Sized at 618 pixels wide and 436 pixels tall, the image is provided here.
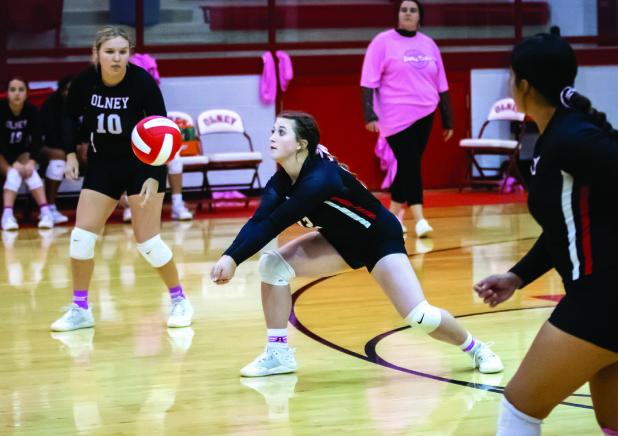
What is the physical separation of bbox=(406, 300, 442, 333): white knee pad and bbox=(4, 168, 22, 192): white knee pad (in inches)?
265

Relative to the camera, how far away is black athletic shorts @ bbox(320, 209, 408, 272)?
4.61m

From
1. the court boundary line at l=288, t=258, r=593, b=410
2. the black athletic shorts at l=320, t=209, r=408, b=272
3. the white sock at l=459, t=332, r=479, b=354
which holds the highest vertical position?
the black athletic shorts at l=320, t=209, r=408, b=272

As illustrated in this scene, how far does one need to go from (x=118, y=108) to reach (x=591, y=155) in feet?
11.5

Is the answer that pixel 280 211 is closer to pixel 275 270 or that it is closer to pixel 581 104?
pixel 275 270

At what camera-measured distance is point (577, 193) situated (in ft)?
8.86

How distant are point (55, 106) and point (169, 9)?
7.40ft

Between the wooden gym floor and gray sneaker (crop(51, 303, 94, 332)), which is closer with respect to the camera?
the wooden gym floor

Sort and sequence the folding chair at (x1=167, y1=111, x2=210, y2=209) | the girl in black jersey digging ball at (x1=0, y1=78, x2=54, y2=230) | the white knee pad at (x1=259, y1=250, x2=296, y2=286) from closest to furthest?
the white knee pad at (x1=259, y1=250, x2=296, y2=286), the girl in black jersey digging ball at (x1=0, y1=78, x2=54, y2=230), the folding chair at (x1=167, y1=111, x2=210, y2=209)

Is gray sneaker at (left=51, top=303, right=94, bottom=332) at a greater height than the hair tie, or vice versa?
the hair tie

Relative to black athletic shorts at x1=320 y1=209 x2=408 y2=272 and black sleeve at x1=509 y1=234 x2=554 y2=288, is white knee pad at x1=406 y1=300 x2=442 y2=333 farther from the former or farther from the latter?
black sleeve at x1=509 y1=234 x2=554 y2=288

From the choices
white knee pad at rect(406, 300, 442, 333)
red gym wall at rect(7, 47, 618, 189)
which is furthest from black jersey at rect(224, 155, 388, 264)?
red gym wall at rect(7, 47, 618, 189)

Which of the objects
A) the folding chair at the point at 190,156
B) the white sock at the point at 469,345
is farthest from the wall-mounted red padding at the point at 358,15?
the white sock at the point at 469,345

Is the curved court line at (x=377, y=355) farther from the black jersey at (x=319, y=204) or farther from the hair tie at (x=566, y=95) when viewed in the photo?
the hair tie at (x=566, y=95)

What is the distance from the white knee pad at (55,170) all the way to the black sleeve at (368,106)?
11.4 feet
